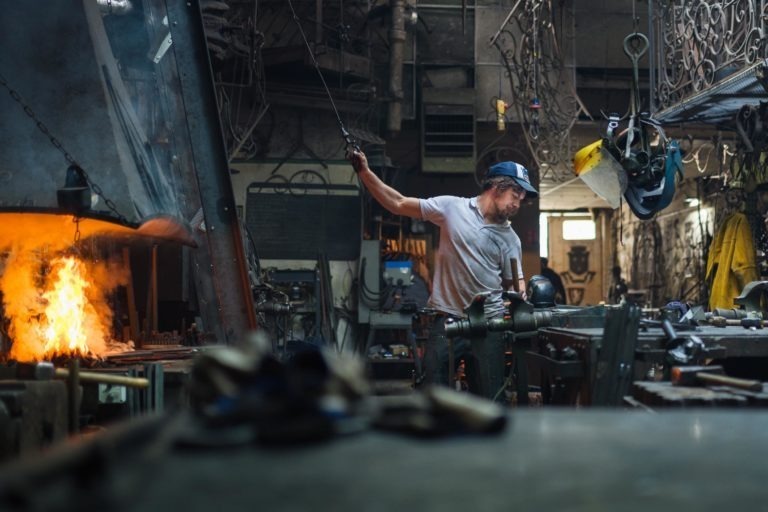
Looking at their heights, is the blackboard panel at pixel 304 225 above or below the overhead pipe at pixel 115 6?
below

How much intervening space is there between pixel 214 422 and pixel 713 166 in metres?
17.6

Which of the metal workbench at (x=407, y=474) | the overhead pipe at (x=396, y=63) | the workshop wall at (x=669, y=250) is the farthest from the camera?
the workshop wall at (x=669, y=250)

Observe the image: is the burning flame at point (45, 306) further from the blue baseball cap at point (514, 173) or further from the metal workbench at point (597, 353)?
the blue baseball cap at point (514, 173)

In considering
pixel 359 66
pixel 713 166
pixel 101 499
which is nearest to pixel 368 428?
pixel 101 499

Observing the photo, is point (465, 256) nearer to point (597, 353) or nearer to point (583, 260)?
point (597, 353)

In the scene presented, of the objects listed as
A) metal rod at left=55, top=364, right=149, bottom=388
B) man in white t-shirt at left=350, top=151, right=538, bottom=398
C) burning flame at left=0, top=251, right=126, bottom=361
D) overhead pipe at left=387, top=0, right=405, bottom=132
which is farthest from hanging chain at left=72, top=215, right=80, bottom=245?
overhead pipe at left=387, top=0, right=405, bottom=132

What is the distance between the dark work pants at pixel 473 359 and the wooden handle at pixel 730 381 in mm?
2506

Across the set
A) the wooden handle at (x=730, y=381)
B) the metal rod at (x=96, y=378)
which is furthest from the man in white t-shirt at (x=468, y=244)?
the metal rod at (x=96, y=378)

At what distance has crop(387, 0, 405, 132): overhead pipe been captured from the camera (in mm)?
14125

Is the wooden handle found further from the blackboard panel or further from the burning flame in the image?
the blackboard panel

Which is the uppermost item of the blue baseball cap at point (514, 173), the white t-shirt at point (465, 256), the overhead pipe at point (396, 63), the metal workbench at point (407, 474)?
the overhead pipe at point (396, 63)

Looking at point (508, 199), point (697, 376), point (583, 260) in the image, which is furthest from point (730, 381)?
point (583, 260)

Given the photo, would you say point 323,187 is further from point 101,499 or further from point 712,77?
point 101,499

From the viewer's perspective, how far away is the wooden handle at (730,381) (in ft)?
10.2
